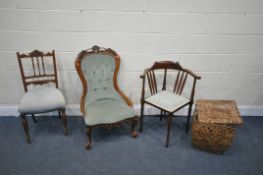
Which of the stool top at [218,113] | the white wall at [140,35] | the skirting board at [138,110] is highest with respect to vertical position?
the white wall at [140,35]

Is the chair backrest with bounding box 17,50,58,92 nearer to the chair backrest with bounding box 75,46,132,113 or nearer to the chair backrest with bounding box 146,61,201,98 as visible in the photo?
the chair backrest with bounding box 75,46,132,113

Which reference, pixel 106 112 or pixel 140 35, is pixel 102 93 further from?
pixel 140 35

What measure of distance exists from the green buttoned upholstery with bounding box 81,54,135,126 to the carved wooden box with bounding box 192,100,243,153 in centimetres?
67

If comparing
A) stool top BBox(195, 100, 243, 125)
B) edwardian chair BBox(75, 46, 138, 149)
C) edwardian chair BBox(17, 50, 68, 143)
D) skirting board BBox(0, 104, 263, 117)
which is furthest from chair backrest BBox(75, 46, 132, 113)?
stool top BBox(195, 100, 243, 125)

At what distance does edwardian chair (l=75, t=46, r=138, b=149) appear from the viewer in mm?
2461

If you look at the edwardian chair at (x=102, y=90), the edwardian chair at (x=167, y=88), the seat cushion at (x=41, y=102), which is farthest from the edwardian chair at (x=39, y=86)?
the edwardian chair at (x=167, y=88)

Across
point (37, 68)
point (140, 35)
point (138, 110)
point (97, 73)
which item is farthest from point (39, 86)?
point (140, 35)

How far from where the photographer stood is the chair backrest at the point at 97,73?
2.57 m

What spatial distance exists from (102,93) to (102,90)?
0.03 m

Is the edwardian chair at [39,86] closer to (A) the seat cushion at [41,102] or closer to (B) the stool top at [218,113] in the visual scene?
(A) the seat cushion at [41,102]

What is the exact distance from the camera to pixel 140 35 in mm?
2674

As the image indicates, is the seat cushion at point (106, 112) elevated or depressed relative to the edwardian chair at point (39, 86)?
depressed

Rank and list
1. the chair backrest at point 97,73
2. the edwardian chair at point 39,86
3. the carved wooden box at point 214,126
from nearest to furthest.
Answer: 1. the carved wooden box at point 214,126
2. the edwardian chair at point 39,86
3. the chair backrest at point 97,73

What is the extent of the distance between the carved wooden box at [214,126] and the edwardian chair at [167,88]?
0.70 feet
